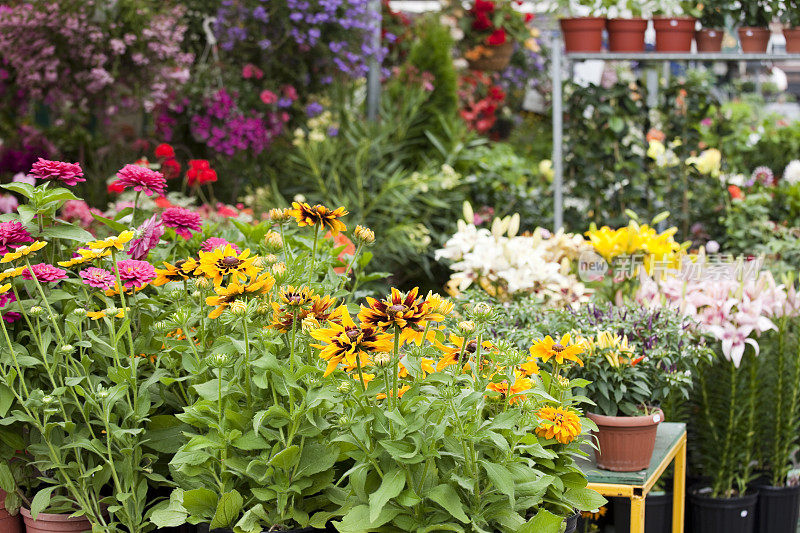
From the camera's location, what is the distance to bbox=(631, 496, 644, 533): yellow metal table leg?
192cm

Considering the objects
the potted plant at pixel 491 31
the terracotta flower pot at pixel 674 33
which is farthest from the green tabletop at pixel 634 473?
the potted plant at pixel 491 31

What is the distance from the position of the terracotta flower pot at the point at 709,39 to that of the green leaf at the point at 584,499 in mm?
3357

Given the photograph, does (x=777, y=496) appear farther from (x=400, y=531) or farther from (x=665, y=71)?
(x=665, y=71)

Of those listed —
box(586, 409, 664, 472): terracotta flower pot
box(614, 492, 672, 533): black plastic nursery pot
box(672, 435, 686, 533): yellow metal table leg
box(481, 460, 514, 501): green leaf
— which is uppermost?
box(481, 460, 514, 501): green leaf

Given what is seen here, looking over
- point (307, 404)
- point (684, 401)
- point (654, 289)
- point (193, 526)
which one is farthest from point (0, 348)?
point (684, 401)

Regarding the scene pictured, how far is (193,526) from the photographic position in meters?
1.60

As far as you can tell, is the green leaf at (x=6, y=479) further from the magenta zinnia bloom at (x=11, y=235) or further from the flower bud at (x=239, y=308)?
the flower bud at (x=239, y=308)

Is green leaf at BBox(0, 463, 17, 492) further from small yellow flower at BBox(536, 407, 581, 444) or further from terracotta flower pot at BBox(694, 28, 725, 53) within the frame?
terracotta flower pot at BBox(694, 28, 725, 53)

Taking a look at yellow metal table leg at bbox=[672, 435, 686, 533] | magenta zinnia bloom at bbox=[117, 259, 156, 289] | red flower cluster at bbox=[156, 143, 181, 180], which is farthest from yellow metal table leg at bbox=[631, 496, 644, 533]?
red flower cluster at bbox=[156, 143, 181, 180]

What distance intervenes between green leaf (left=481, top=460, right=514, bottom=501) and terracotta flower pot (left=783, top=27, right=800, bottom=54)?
3.65m

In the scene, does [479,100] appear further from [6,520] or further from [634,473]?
[6,520]

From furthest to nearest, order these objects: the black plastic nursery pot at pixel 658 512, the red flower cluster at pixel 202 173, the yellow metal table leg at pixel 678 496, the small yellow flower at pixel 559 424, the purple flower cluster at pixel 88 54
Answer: the purple flower cluster at pixel 88 54
the red flower cluster at pixel 202 173
the black plastic nursery pot at pixel 658 512
the yellow metal table leg at pixel 678 496
the small yellow flower at pixel 559 424

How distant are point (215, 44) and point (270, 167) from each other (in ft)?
2.30

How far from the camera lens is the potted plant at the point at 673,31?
4.19m
